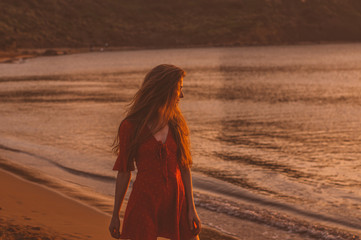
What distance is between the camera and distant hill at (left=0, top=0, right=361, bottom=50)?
129875 millimetres

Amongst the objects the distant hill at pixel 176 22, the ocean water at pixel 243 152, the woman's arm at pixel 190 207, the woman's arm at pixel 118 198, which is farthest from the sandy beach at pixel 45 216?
the distant hill at pixel 176 22

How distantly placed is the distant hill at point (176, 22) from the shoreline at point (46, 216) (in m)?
111

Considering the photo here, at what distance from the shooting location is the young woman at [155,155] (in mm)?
3291

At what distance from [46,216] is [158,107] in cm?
419

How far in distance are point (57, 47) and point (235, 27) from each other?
158 ft

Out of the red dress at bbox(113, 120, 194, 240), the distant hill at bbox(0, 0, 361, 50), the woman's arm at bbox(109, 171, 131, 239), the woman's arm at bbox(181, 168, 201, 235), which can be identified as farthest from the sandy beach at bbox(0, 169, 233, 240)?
the distant hill at bbox(0, 0, 361, 50)

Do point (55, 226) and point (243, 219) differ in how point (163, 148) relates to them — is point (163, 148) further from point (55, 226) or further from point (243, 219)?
point (243, 219)

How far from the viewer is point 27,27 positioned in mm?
124875

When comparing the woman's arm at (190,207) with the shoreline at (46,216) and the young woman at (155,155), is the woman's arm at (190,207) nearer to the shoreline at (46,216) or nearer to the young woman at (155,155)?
the young woman at (155,155)

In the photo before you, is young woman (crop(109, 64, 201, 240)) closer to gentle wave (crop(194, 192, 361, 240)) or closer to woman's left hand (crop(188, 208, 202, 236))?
woman's left hand (crop(188, 208, 202, 236))

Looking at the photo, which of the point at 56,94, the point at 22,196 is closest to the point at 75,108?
the point at 56,94

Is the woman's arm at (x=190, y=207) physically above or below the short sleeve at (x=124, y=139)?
below

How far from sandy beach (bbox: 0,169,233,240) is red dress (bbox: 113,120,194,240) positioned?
101 inches

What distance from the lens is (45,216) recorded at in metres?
6.95
